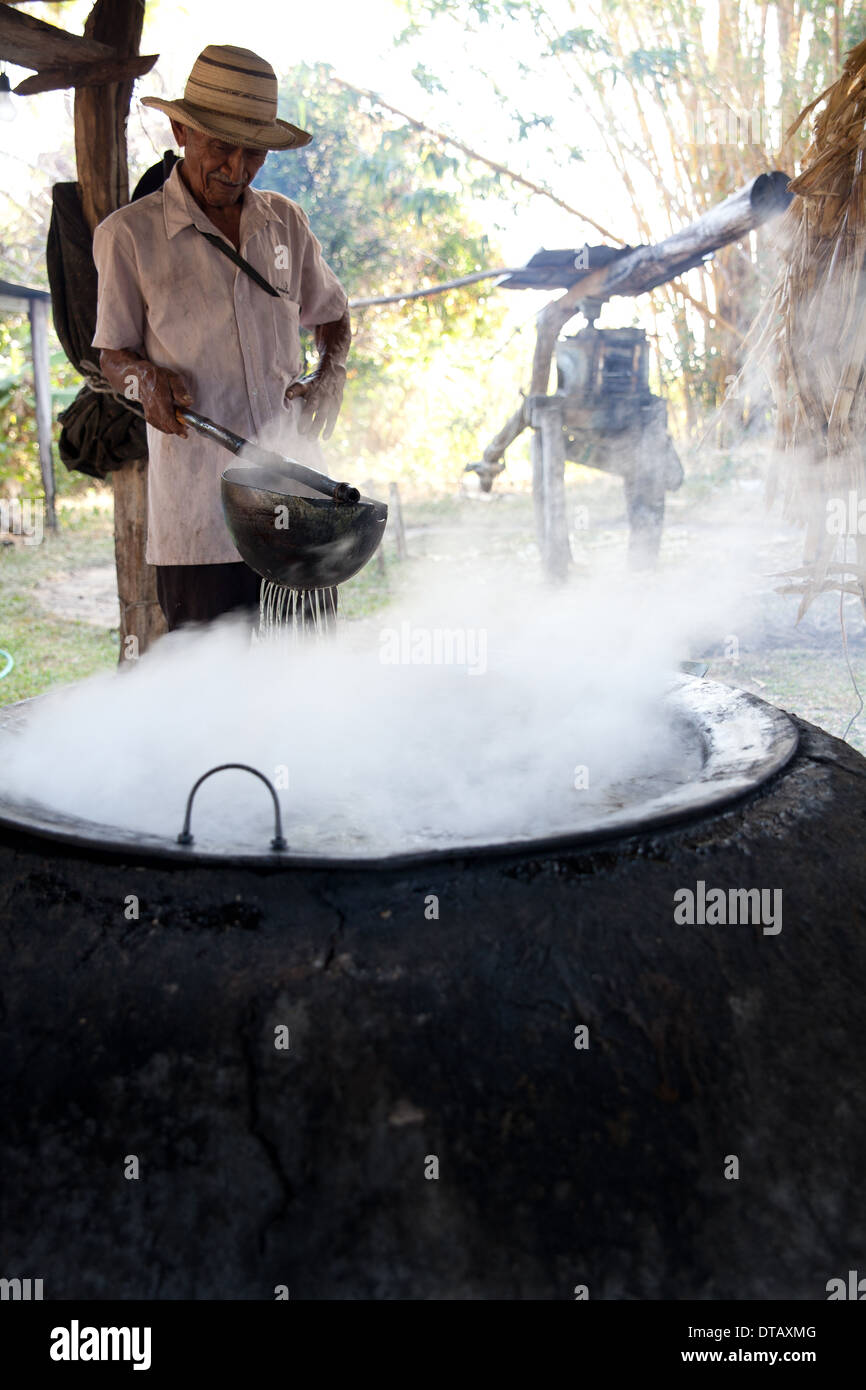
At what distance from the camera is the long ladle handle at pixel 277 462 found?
75.0 inches

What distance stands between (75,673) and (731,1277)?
17.7 feet

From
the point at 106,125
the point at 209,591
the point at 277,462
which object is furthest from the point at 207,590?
the point at 106,125

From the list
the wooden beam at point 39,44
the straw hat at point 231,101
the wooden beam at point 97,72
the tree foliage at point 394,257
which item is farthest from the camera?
the tree foliage at point 394,257

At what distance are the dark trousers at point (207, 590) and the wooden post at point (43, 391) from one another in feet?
24.5

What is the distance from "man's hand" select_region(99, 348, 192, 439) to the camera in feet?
7.84

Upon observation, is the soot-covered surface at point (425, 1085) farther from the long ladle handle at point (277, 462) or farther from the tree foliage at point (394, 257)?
the tree foliage at point (394, 257)

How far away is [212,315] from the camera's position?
2654 mm

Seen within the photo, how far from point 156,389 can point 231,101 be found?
64cm

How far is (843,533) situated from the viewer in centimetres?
305

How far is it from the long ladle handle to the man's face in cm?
66

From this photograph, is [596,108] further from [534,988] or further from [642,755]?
[534,988]

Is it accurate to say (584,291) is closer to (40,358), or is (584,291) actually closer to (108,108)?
(108,108)

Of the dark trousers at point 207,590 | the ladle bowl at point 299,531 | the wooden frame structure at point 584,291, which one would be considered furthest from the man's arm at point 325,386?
the wooden frame structure at point 584,291

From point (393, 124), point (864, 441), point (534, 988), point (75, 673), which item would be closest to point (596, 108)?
point (393, 124)
